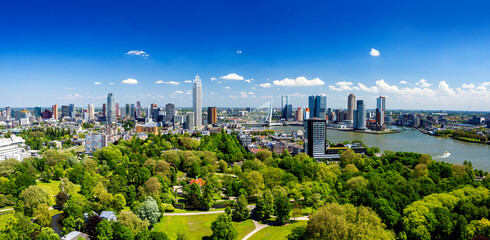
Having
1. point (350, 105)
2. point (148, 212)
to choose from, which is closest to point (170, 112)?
point (350, 105)

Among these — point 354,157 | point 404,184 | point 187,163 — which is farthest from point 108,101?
point 404,184

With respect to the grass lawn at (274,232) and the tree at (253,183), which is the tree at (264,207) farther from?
the tree at (253,183)

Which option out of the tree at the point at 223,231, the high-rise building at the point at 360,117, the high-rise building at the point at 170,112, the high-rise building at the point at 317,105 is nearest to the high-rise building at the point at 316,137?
the tree at the point at 223,231

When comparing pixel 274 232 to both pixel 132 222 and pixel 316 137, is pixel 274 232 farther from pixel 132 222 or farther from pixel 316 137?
pixel 316 137

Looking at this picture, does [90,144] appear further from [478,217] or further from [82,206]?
[478,217]

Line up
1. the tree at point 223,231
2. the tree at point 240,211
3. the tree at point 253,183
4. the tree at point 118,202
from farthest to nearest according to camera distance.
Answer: the tree at point 253,183 → the tree at point 118,202 → the tree at point 240,211 → the tree at point 223,231

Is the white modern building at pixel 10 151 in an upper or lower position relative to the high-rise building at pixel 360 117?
lower
